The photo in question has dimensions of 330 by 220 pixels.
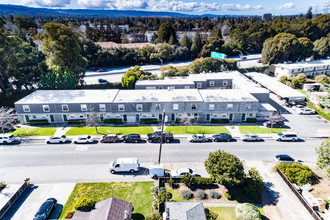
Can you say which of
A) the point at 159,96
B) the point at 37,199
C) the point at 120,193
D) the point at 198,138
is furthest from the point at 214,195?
the point at 159,96

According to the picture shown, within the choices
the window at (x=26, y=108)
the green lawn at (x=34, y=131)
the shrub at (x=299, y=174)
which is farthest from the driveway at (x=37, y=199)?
the shrub at (x=299, y=174)

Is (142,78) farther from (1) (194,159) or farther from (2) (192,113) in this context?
(1) (194,159)

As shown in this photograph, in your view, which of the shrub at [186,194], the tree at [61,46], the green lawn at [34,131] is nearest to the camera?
the shrub at [186,194]

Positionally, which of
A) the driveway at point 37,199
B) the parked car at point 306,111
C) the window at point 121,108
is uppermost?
the window at point 121,108

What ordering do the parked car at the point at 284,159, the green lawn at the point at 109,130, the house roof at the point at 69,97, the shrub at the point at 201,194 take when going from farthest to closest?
the house roof at the point at 69,97 < the green lawn at the point at 109,130 < the parked car at the point at 284,159 < the shrub at the point at 201,194

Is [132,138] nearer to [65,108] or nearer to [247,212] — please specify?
[65,108]

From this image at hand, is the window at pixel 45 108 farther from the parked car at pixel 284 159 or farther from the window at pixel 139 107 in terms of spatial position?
the parked car at pixel 284 159

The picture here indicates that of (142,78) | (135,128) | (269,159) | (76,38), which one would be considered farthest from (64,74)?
(269,159)
